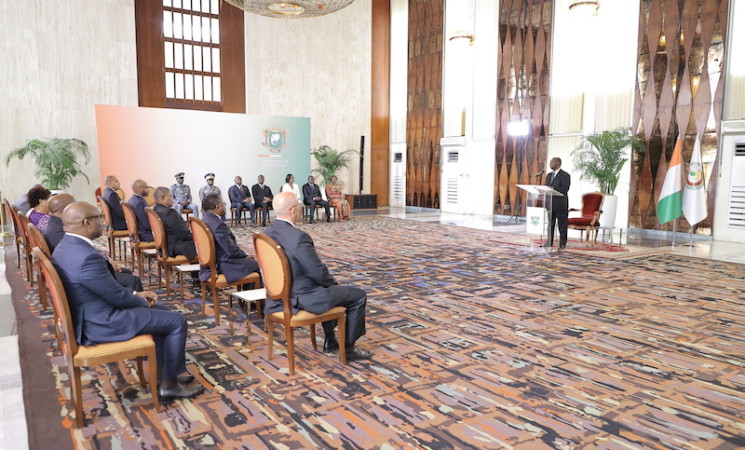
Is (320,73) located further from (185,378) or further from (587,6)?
(185,378)

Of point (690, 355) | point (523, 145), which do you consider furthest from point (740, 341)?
point (523, 145)

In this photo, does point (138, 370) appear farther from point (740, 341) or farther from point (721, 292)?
point (721, 292)

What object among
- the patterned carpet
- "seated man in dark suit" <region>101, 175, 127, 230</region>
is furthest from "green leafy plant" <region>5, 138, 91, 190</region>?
the patterned carpet

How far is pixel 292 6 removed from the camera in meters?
9.65

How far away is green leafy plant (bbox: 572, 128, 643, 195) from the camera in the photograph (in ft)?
36.6

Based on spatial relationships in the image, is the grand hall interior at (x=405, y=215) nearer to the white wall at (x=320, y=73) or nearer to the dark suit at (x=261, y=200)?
the white wall at (x=320, y=73)

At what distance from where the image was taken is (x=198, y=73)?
51.4 feet

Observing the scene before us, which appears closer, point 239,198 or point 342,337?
point 342,337

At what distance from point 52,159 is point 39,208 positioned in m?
7.93

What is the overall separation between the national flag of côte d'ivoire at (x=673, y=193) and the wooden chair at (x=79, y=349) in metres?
9.42

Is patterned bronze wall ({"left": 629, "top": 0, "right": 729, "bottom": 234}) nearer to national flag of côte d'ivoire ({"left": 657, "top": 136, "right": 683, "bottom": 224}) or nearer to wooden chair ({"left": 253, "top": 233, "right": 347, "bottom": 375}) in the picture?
national flag of côte d'ivoire ({"left": 657, "top": 136, "right": 683, "bottom": 224})

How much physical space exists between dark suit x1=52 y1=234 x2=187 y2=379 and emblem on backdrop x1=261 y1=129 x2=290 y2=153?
39.8 ft

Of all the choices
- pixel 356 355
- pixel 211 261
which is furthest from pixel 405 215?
pixel 356 355

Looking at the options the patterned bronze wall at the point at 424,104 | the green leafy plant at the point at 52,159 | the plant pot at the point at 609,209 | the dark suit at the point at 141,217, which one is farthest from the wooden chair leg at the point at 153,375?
the patterned bronze wall at the point at 424,104
